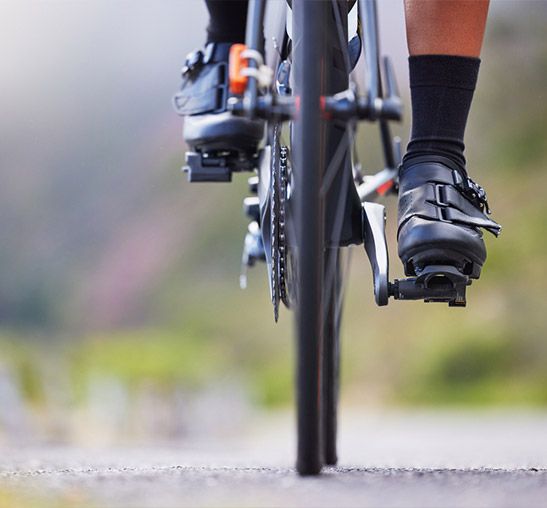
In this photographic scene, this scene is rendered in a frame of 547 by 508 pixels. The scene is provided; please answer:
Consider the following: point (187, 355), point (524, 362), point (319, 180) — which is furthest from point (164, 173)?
point (319, 180)

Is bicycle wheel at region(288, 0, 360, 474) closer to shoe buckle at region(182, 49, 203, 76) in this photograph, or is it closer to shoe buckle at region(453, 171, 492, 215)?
shoe buckle at region(453, 171, 492, 215)

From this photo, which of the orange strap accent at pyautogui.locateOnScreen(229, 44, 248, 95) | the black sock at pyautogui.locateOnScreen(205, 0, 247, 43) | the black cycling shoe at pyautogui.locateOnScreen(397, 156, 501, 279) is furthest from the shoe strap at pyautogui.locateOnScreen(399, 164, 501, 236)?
the black sock at pyautogui.locateOnScreen(205, 0, 247, 43)

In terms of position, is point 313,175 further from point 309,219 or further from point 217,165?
point 217,165

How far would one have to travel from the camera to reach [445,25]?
1.77 metres

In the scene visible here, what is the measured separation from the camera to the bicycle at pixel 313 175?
1476 millimetres

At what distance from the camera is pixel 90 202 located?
944 cm

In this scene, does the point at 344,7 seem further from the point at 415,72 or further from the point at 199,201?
the point at 199,201

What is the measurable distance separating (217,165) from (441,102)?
49 centimetres

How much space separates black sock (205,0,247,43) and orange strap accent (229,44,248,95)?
1.76ft

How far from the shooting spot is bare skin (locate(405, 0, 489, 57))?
69.3 inches

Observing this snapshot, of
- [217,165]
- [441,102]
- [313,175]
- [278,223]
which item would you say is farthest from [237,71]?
[217,165]

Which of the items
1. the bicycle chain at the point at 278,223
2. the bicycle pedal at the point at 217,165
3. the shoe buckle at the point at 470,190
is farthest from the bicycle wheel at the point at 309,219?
the bicycle pedal at the point at 217,165

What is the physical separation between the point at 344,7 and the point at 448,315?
7139 mm

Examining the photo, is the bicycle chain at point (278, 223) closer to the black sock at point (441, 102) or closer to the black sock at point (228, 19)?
the black sock at point (441, 102)
